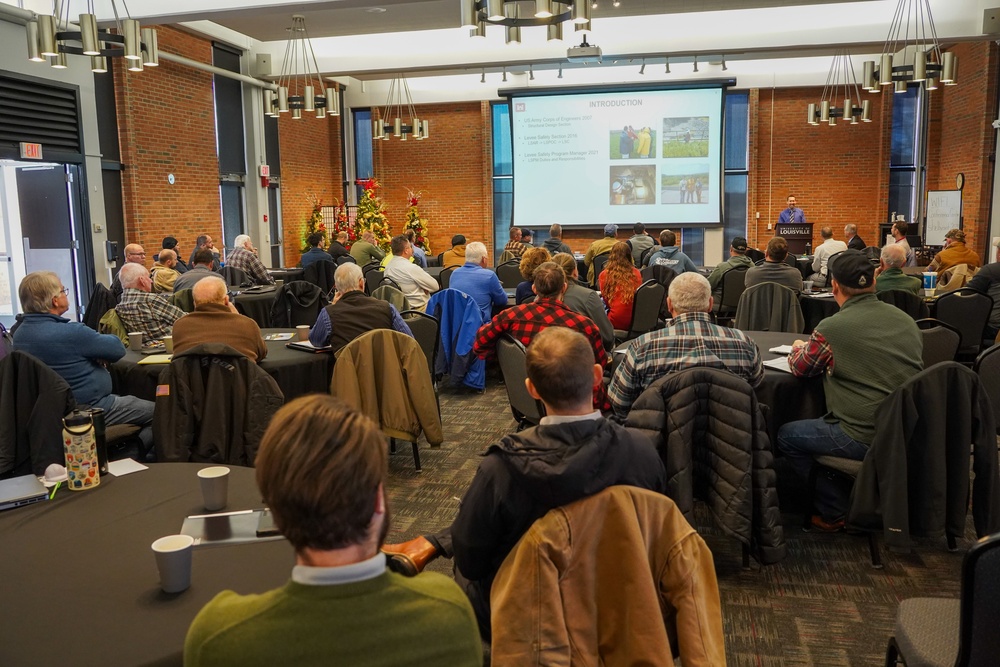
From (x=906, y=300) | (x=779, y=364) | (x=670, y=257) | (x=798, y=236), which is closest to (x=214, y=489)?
(x=779, y=364)

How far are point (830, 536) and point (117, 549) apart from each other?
319 cm

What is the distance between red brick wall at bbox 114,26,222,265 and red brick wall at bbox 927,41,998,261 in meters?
11.6

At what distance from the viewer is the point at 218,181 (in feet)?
39.0

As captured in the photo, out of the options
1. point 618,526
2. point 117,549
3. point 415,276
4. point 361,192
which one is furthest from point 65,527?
point 361,192

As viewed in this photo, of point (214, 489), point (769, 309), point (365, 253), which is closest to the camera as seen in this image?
point (214, 489)

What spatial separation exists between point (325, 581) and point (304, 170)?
47.0 ft

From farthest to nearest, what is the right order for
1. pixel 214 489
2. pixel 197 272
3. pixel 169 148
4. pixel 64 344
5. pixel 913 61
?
pixel 169 148
pixel 913 61
pixel 197 272
pixel 64 344
pixel 214 489

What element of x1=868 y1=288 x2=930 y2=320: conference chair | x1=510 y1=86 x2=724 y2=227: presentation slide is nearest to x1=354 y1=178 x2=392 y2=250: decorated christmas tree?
x1=510 y1=86 x2=724 y2=227: presentation slide

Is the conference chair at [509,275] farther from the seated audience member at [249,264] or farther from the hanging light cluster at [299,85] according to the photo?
the hanging light cluster at [299,85]

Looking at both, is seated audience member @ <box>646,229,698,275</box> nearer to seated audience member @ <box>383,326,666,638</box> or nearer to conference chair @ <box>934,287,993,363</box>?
conference chair @ <box>934,287,993,363</box>

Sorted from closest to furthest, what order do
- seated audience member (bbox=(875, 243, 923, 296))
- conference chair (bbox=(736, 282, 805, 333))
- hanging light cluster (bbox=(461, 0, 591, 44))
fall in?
hanging light cluster (bbox=(461, 0, 591, 44)) < conference chair (bbox=(736, 282, 805, 333)) < seated audience member (bbox=(875, 243, 923, 296))

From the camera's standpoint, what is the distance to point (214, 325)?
4188mm

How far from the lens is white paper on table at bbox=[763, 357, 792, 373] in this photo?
3.90 meters

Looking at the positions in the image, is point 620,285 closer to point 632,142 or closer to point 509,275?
point 509,275
